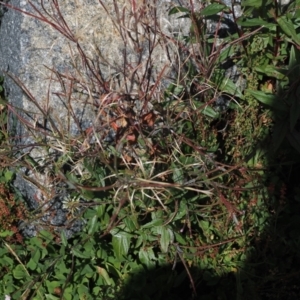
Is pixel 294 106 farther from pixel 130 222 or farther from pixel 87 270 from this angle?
pixel 87 270

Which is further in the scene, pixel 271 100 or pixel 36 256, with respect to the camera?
pixel 36 256

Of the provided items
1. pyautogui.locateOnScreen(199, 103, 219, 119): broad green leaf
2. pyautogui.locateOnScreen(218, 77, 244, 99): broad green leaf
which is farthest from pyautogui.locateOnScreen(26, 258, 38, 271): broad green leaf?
pyautogui.locateOnScreen(218, 77, 244, 99): broad green leaf

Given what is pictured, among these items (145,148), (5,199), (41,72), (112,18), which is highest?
(112,18)

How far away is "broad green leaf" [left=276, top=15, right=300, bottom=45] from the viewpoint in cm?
374

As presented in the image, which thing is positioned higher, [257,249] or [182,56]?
[182,56]

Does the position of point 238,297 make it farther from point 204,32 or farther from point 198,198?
point 204,32

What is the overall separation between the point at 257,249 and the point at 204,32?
4.01ft

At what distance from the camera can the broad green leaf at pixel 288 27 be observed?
147 inches

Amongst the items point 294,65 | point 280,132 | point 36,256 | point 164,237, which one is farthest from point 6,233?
point 294,65

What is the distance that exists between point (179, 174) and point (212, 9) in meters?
0.91

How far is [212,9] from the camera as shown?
151 inches

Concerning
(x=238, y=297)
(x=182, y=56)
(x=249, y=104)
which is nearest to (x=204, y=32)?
(x=182, y=56)

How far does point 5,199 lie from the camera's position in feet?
13.4

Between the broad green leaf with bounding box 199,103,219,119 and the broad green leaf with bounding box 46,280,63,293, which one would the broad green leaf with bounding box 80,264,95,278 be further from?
the broad green leaf with bounding box 199,103,219,119
